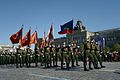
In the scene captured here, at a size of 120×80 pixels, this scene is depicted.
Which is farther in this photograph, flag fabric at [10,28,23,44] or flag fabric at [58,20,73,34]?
flag fabric at [10,28,23,44]

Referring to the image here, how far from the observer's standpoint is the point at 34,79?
40.0 feet

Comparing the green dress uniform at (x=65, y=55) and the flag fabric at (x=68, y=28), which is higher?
the flag fabric at (x=68, y=28)

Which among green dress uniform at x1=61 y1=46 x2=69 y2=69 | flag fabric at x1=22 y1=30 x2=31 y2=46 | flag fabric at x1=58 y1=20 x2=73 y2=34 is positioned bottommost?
green dress uniform at x1=61 y1=46 x2=69 y2=69

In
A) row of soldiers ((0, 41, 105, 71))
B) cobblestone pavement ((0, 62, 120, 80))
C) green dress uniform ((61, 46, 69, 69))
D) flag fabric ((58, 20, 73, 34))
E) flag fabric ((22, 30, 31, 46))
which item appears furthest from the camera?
flag fabric ((22, 30, 31, 46))

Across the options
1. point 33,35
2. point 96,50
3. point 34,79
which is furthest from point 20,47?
point 34,79

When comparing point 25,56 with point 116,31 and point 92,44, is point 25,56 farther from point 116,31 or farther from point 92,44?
point 116,31

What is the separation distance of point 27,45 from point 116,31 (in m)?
99.2

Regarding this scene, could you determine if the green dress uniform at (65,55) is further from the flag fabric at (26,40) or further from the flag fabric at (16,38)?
the flag fabric at (16,38)

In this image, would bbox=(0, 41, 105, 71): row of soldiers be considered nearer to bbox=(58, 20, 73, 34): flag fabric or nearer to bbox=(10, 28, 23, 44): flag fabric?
bbox=(58, 20, 73, 34): flag fabric

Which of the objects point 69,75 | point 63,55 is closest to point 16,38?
point 63,55

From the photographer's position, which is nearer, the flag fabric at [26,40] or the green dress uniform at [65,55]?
the green dress uniform at [65,55]

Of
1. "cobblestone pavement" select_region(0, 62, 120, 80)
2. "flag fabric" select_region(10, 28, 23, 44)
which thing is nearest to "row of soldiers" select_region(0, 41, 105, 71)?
"cobblestone pavement" select_region(0, 62, 120, 80)

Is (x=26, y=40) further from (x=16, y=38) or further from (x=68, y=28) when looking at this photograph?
(x=68, y=28)

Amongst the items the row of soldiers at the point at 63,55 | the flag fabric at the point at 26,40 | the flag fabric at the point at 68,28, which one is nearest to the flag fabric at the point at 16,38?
the flag fabric at the point at 26,40
